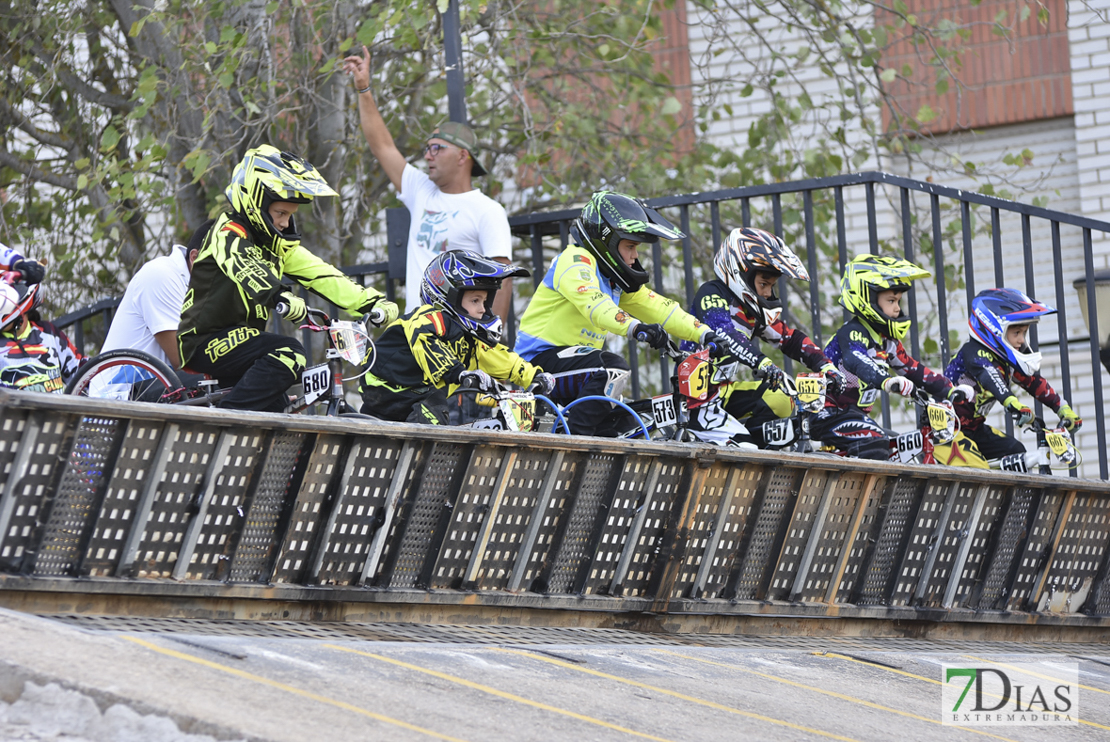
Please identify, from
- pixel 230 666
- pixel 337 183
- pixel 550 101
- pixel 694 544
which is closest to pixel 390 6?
pixel 337 183

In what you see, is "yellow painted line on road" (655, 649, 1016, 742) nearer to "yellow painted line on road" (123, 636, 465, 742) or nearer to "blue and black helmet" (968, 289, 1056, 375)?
"yellow painted line on road" (123, 636, 465, 742)

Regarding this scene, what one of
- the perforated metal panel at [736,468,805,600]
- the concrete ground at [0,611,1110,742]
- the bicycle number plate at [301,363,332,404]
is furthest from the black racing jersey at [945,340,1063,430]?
the bicycle number plate at [301,363,332,404]

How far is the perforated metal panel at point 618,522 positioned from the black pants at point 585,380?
1.12 metres

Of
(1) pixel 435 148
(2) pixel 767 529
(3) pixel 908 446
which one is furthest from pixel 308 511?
(3) pixel 908 446

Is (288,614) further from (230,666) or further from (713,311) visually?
(713,311)

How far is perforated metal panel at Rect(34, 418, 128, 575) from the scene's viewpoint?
5.37m

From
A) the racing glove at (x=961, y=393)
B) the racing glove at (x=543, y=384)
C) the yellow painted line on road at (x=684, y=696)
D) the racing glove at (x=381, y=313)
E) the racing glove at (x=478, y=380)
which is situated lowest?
the yellow painted line on road at (x=684, y=696)

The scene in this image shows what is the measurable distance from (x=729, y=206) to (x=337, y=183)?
12.2ft

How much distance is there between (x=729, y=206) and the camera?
42.7 feet

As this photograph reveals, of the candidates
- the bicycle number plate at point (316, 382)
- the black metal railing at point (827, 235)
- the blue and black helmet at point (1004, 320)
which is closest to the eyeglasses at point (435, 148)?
the black metal railing at point (827, 235)

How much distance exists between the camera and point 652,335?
762 cm

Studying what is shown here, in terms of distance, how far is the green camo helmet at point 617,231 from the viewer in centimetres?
834

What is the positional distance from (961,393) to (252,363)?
15.7 ft

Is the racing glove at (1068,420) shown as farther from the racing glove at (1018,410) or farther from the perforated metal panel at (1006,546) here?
the perforated metal panel at (1006,546)
